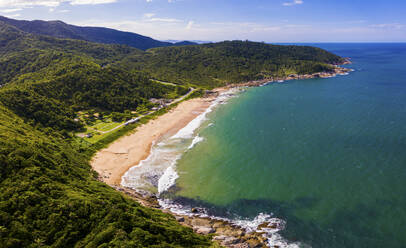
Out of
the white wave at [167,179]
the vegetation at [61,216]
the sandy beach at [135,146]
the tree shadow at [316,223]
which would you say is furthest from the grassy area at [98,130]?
the tree shadow at [316,223]

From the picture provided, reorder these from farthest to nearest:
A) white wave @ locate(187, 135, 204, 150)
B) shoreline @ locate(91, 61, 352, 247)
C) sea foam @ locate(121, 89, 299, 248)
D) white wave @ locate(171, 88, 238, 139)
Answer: white wave @ locate(171, 88, 238, 139)
white wave @ locate(187, 135, 204, 150)
sea foam @ locate(121, 89, 299, 248)
shoreline @ locate(91, 61, 352, 247)

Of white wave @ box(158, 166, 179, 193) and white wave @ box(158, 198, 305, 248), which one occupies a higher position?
white wave @ box(158, 166, 179, 193)

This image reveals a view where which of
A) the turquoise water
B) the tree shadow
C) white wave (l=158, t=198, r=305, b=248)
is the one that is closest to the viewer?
the tree shadow

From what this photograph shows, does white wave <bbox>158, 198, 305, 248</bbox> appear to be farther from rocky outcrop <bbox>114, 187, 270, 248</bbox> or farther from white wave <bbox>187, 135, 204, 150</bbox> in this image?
white wave <bbox>187, 135, 204, 150</bbox>

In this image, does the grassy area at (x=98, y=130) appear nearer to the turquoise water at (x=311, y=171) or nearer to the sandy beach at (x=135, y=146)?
the sandy beach at (x=135, y=146)

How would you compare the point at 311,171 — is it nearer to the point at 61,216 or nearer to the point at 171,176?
the point at 171,176

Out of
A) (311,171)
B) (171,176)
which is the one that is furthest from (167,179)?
(311,171)

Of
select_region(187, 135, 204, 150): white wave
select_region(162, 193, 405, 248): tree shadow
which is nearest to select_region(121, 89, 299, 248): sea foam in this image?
select_region(187, 135, 204, 150): white wave
